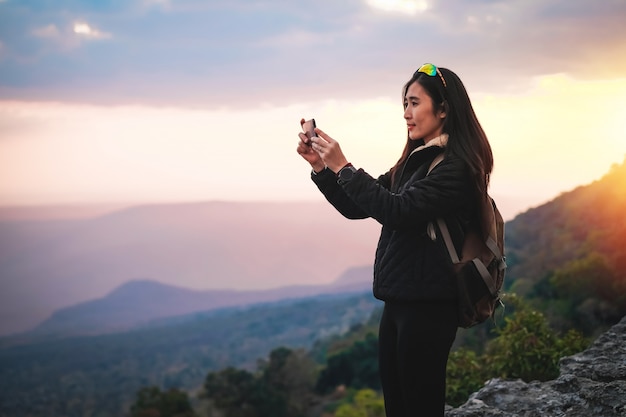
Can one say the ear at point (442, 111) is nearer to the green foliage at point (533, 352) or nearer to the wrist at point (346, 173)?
the wrist at point (346, 173)

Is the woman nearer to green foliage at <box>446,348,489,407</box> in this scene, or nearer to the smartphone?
the smartphone

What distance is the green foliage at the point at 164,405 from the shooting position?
2927 centimetres

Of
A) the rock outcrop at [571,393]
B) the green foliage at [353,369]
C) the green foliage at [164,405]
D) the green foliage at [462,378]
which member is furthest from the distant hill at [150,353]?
the rock outcrop at [571,393]

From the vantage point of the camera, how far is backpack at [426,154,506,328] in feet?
7.36

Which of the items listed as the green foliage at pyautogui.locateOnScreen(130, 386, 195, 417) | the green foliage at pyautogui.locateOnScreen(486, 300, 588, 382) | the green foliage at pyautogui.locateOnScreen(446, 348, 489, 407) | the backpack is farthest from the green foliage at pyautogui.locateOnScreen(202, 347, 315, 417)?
the backpack

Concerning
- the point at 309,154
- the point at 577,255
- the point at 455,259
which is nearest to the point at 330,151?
the point at 309,154

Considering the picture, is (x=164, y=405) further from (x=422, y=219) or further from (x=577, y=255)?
(x=422, y=219)

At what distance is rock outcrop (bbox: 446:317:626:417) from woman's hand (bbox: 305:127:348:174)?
169 centimetres

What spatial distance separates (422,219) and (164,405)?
30394mm

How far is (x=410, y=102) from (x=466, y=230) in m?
0.54

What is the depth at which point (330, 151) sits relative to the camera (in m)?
2.42

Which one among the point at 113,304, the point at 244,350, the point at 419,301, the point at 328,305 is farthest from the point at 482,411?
the point at 113,304

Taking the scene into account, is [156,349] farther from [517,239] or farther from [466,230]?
[466,230]

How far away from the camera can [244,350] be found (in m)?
90.6
